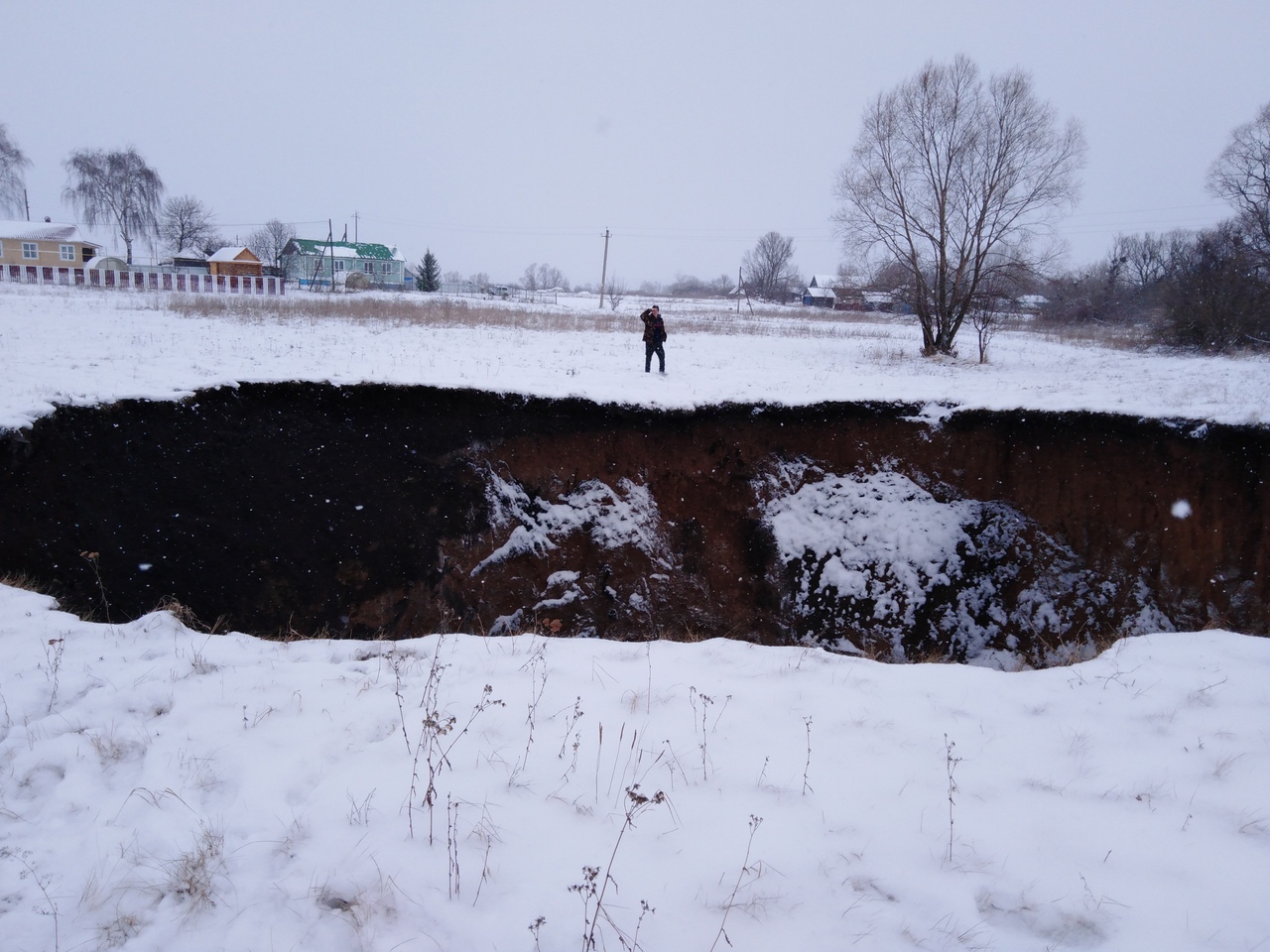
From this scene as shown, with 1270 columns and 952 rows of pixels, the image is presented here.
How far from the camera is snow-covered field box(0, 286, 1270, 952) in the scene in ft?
8.75

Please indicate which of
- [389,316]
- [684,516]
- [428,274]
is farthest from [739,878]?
[428,274]

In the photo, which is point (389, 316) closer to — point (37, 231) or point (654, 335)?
point (654, 335)

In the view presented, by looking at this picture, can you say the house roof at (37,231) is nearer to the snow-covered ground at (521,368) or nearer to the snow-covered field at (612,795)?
the snow-covered ground at (521,368)

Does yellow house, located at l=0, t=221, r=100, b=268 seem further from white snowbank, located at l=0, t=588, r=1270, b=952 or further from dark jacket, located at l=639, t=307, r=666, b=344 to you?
white snowbank, located at l=0, t=588, r=1270, b=952

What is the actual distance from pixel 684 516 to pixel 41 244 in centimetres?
5863

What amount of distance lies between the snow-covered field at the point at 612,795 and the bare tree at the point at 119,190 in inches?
2550

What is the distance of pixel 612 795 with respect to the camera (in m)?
3.38

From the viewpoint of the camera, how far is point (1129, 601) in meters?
9.73

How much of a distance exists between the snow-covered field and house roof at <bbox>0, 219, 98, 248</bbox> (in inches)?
2270

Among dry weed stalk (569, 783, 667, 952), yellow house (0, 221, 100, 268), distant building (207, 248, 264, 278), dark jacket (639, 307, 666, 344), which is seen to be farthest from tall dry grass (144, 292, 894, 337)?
yellow house (0, 221, 100, 268)

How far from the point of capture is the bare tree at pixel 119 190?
176 ft

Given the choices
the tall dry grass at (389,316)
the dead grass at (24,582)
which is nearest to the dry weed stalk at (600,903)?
the dead grass at (24,582)

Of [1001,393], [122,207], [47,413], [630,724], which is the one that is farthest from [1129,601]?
[122,207]

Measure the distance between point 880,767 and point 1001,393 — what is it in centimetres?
1030
